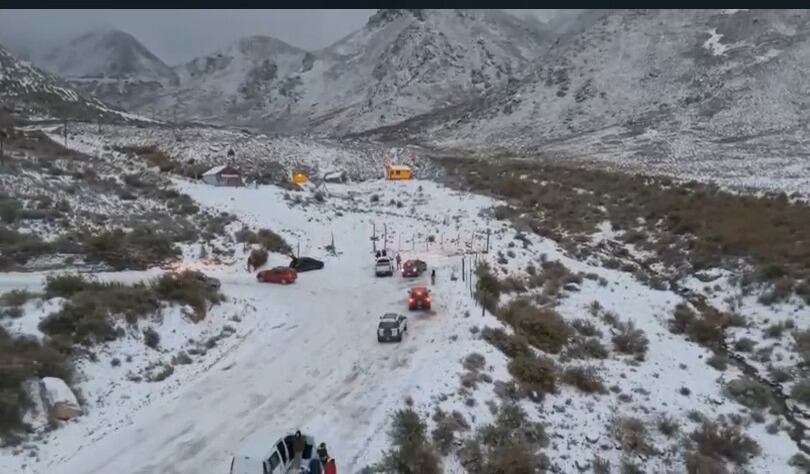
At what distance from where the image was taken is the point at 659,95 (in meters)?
121

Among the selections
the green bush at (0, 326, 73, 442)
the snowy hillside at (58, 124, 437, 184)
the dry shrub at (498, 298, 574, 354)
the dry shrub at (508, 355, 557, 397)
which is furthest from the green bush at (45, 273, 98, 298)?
the snowy hillside at (58, 124, 437, 184)

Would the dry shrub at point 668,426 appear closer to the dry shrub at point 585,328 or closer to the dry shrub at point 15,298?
the dry shrub at point 585,328

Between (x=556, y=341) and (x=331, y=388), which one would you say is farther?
(x=556, y=341)

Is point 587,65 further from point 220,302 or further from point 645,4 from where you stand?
point 645,4

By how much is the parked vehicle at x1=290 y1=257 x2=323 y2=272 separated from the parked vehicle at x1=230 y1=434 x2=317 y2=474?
2291cm

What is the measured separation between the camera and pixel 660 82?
126 metres

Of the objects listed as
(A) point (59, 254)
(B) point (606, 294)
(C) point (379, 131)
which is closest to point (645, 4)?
(B) point (606, 294)

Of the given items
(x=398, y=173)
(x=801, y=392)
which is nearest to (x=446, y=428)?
(x=801, y=392)

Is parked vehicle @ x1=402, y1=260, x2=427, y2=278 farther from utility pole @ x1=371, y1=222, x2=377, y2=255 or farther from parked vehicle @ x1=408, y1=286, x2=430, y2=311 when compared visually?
parked vehicle @ x1=408, y1=286, x2=430, y2=311

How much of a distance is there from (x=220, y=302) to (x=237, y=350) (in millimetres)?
4348

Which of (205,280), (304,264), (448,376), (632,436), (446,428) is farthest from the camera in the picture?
(304,264)

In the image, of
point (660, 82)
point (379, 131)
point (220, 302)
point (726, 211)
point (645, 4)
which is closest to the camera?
point (645, 4)

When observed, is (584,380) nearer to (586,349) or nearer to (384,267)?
(586,349)

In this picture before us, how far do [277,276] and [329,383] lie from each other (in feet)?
46.5
